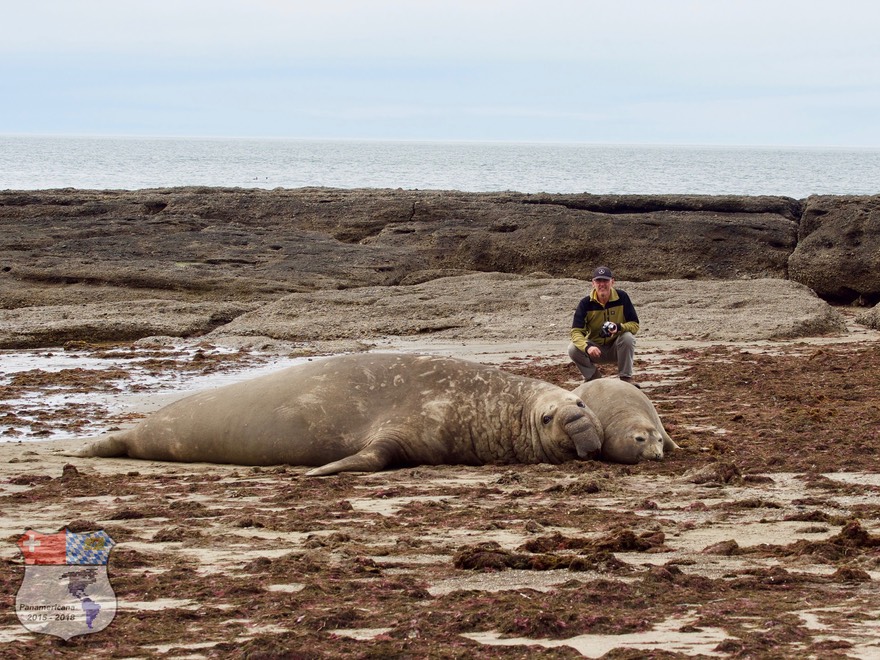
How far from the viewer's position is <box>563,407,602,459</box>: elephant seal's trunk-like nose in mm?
7246

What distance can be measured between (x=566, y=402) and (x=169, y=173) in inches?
3131

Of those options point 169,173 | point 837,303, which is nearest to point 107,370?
point 837,303

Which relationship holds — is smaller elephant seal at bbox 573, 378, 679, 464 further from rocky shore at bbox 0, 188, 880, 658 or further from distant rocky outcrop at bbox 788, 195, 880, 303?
distant rocky outcrop at bbox 788, 195, 880, 303

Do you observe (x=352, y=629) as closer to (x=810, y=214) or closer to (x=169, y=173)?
(x=810, y=214)

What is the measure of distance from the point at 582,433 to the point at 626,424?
304mm

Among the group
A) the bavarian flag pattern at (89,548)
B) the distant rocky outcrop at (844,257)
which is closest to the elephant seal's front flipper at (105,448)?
the bavarian flag pattern at (89,548)

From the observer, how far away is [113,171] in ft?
277

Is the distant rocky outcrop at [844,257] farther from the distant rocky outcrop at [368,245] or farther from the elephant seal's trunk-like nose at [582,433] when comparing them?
the elephant seal's trunk-like nose at [582,433]

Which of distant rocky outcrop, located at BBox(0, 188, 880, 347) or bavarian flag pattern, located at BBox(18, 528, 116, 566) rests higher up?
distant rocky outcrop, located at BBox(0, 188, 880, 347)

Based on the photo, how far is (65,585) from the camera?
161 inches

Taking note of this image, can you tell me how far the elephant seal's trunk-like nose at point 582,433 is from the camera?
7246 mm

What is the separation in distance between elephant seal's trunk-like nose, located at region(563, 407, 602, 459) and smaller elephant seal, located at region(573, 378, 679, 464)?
4.7 inches

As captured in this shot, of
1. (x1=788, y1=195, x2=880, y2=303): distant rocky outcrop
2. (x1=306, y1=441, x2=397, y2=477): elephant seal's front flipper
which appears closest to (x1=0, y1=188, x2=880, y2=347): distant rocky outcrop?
(x1=788, y1=195, x2=880, y2=303): distant rocky outcrop

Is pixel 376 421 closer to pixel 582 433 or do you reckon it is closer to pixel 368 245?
pixel 582 433
